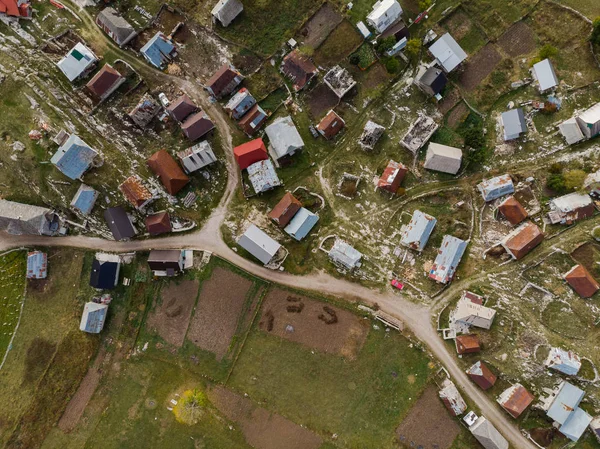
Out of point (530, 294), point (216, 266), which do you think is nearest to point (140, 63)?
point (216, 266)

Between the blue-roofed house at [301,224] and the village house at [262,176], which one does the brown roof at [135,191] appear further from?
the blue-roofed house at [301,224]

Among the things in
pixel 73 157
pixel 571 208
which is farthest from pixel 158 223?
pixel 571 208

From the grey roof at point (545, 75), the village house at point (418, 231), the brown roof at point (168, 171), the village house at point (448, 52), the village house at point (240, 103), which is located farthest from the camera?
the village house at point (448, 52)

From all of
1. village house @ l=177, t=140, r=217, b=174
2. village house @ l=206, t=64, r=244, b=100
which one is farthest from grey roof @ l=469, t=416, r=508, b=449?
village house @ l=206, t=64, r=244, b=100

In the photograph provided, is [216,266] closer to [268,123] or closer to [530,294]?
[268,123]

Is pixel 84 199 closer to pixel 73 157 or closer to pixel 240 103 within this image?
pixel 73 157

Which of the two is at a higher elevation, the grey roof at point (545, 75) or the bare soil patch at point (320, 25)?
the bare soil patch at point (320, 25)

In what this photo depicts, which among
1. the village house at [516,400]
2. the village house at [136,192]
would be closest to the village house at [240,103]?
the village house at [136,192]
